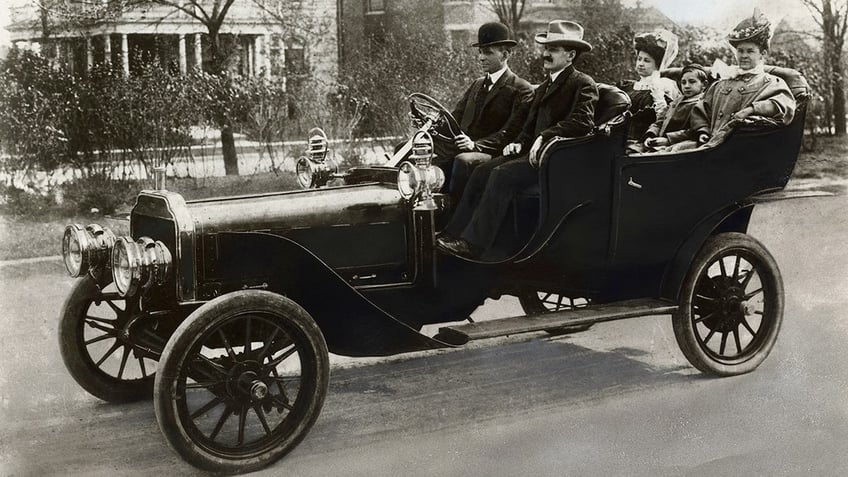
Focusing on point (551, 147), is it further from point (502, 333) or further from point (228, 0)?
point (228, 0)

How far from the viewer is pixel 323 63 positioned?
22.2 feet

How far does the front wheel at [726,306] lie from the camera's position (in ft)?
14.1

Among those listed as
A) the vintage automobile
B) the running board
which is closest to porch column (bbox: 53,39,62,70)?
the vintage automobile

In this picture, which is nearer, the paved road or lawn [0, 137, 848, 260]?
the paved road

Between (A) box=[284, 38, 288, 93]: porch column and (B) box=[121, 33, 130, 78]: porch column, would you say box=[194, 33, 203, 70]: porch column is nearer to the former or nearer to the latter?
(B) box=[121, 33, 130, 78]: porch column

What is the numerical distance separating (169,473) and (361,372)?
142 centimetres

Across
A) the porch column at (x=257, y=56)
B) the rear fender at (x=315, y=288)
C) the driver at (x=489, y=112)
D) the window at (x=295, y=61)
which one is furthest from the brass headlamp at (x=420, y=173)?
the window at (x=295, y=61)

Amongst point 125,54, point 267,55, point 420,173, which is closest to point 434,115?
point 420,173

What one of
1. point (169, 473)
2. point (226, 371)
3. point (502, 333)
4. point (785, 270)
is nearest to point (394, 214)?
point (502, 333)

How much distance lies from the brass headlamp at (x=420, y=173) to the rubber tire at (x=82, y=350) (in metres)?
1.37

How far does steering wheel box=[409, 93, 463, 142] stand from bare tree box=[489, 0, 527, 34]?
1361 millimetres

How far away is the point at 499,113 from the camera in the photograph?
4.51m

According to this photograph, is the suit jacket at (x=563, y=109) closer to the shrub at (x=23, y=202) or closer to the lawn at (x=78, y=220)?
the lawn at (x=78, y=220)

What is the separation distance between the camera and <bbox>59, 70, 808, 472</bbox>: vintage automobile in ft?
10.6
